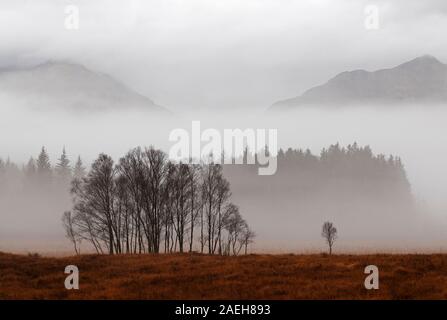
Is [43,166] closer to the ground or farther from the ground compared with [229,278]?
farther from the ground

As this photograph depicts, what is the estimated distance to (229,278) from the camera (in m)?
33.8

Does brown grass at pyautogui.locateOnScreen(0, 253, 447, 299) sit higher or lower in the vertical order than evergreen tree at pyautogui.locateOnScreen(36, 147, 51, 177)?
lower

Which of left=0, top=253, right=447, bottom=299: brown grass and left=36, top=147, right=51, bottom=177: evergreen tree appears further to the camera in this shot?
left=36, top=147, right=51, bottom=177: evergreen tree

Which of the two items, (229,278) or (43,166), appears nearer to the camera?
(229,278)

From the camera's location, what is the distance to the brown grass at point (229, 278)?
28.7m

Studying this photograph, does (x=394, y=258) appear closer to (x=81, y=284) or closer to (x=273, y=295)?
(x=273, y=295)

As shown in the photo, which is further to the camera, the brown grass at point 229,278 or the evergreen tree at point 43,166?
the evergreen tree at point 43,166

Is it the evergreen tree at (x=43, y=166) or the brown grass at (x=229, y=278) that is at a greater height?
the evergreen tree at (x=43, y=166)

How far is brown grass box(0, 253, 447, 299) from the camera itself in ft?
94.2
